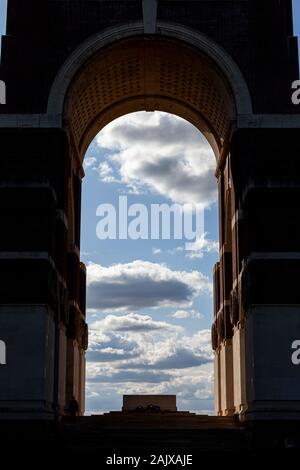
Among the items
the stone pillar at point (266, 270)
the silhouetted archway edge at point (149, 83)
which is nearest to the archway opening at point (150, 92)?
the silhouetted archway edge at point (149, 83)

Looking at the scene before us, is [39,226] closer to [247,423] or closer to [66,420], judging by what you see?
[66,420]

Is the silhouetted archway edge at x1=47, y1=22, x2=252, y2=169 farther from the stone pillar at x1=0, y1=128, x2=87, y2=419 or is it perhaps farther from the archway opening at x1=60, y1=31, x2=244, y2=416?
the stone pillar at x1=0, y1=128, x2=87, y2=419

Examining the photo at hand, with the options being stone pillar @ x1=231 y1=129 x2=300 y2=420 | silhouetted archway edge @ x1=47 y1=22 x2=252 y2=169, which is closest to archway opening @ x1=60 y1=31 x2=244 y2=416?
silhouetted archway edge @ x1=47 y1=22 x2=252 y2=169

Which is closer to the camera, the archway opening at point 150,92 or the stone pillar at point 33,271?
the stone pillar at point 33,271

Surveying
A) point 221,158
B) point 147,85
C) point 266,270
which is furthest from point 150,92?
point 266,270

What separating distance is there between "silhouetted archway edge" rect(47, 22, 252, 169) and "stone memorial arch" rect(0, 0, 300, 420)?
0.36 ft

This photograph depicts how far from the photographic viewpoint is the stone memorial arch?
126 ft

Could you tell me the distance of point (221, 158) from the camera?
4966 cm

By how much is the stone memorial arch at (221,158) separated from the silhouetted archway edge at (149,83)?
0.11 m

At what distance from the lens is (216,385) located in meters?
52.9

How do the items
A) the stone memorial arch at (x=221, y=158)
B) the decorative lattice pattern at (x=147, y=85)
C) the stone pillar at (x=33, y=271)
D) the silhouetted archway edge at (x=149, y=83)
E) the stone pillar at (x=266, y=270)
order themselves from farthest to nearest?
the decorative lattice pattern at (x=147, y=85) → the silhouetted archway edge at (x=149, y=83) → the stone memorial arch at (x=221, y=158) → the stone pillar at (x=266, y=270) → the stone pillar at (x=33, y=271)

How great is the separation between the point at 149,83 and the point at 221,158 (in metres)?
6.68

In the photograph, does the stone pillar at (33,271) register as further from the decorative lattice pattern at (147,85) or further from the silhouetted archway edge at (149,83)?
the decorative lattice pattern at (147,85)

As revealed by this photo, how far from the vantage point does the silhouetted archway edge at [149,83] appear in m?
43.0
